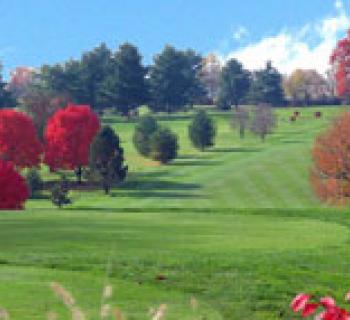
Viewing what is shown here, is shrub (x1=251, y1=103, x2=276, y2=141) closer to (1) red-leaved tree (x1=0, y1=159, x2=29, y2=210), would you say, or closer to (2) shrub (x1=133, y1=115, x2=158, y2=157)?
(2) shrub (x1=133, y1=115, x2=158, y2=157)

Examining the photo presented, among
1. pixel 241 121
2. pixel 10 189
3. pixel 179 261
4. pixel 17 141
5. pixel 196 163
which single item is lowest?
pixel 196 163

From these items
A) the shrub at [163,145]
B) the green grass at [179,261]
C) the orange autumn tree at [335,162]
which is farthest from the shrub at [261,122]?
the green grass at [179,261]

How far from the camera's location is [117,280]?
13.2 m

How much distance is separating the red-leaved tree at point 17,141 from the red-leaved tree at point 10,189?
27.5 metres

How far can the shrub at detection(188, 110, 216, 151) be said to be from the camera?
99.9 meters

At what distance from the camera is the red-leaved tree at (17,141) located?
77.3 meters

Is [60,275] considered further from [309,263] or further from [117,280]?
[309,263]

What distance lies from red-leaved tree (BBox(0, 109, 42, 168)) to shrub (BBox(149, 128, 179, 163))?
48.3 ft

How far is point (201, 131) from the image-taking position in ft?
328

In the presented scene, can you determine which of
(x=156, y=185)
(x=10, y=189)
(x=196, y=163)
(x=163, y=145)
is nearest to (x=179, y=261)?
(x=10, y=189)

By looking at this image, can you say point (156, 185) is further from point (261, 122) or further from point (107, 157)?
point (261, 122)

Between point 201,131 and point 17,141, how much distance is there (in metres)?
27.9

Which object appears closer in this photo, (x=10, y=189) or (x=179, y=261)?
(x=179, y=261)

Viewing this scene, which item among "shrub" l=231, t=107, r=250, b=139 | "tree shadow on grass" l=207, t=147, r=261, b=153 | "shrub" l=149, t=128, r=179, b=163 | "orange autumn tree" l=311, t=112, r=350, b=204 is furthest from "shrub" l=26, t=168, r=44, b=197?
"shrub" l=231, t=107, r=250, b=139
